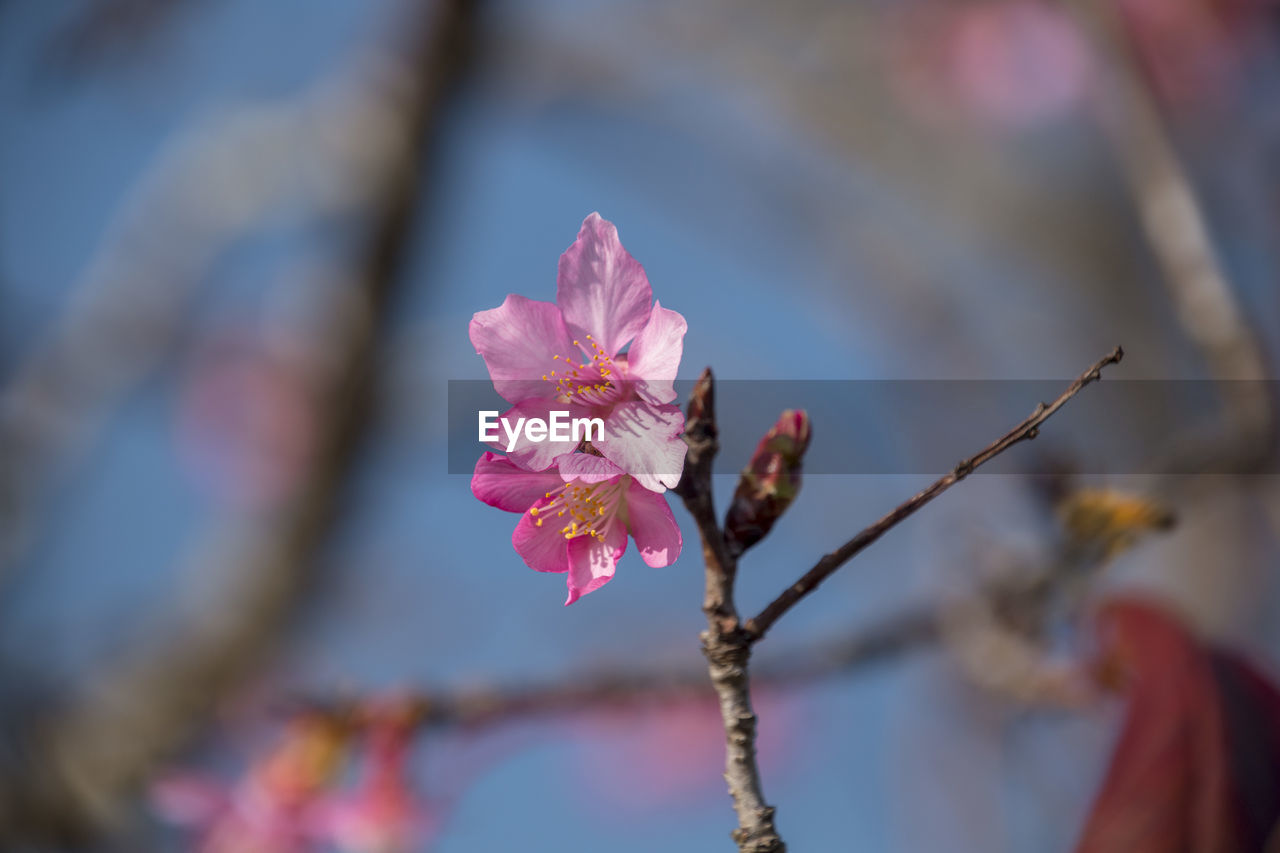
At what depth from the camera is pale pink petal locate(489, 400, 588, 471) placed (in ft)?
0.86

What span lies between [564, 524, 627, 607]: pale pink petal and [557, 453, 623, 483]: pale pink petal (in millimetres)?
29

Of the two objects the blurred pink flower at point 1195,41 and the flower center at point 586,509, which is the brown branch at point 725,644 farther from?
the blurred pink flower at point 1195,41

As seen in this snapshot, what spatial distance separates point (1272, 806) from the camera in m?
0.41

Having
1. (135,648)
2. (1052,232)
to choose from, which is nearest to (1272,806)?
(135,648)

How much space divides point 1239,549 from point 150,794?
2128 millimetres

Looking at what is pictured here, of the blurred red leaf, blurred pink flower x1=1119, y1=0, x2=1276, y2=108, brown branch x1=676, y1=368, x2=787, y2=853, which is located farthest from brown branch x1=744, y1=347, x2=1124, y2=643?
blurred pink flower x1=1119, y1=0, x2=1276, y2=108

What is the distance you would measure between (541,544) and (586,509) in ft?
0.06

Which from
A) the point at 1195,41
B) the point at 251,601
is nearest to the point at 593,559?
the point at 251,601

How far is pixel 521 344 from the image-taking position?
0.91 feet

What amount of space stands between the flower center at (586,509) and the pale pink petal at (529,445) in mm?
21

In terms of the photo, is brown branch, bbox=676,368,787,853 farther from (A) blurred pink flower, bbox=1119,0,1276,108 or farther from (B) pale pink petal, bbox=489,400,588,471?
(A) blurred pink flower, bbox=1119,0,1276,108

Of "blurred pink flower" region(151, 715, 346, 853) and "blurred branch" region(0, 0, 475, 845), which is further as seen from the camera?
"blurred branch" region(0, 0, 475, 845)

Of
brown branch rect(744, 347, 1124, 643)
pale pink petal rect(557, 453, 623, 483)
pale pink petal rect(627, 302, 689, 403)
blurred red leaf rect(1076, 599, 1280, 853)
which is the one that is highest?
pale pink petal rect(627, 302, 689, 403)

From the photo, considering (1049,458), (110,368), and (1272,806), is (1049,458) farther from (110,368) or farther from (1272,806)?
(110,368)
